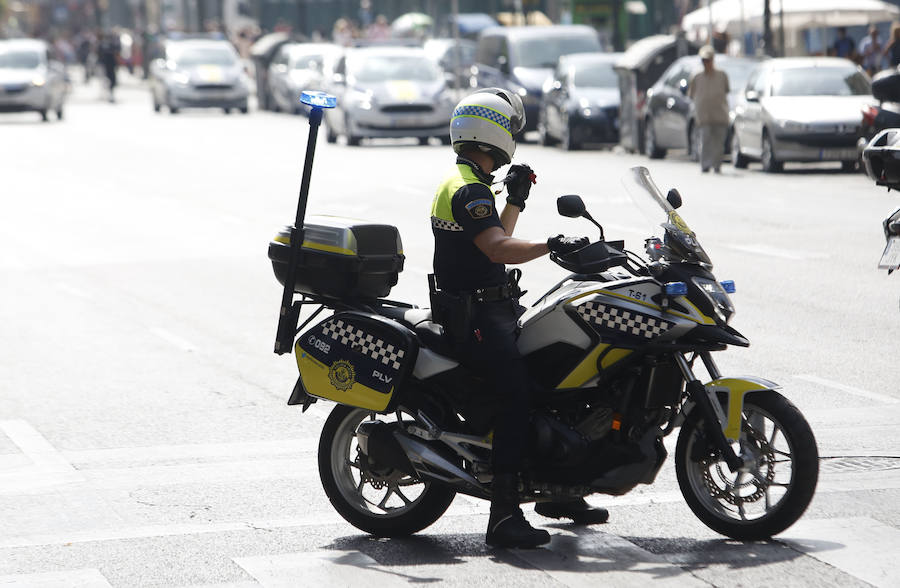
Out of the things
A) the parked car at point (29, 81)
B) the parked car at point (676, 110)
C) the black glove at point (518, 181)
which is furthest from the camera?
the parked car at point (29, 81)

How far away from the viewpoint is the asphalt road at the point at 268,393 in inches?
239

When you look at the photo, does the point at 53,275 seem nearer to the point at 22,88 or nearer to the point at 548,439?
the point at 548,439

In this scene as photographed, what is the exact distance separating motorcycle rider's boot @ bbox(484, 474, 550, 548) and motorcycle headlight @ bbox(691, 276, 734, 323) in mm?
937

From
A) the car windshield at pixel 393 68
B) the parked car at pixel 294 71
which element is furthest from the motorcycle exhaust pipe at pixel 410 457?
the parked car at pixel 294 71

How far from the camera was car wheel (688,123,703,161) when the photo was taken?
2572cm

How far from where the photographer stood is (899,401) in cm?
895

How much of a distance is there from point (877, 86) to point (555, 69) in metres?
20.2

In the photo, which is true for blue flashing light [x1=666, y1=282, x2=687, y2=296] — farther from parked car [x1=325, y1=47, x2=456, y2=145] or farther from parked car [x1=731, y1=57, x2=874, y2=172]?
parked car [x1=325, y1=47, x2=456, y2=145]

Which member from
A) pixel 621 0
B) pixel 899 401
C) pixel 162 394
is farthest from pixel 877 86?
pixel 621 0

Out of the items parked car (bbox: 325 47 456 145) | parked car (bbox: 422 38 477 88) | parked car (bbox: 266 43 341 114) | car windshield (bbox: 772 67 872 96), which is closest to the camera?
car windshield (bbox: 772 67 872 96)

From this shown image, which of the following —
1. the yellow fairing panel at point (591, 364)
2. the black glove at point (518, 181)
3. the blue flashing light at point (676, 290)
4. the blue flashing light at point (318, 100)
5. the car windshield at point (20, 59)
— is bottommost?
the yellow fairing panel at point (591, 364)

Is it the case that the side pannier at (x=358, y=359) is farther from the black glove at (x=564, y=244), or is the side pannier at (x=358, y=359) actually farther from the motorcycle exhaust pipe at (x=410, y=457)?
the black glove at (x=564, y=244)

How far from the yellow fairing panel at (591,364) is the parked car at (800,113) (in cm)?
1816

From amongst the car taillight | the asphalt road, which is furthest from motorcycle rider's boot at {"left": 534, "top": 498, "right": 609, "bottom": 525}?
the car taillight
